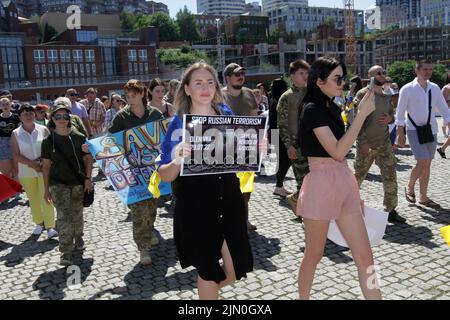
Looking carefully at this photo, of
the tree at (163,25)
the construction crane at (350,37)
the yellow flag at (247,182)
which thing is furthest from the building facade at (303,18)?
the yellow flag at (247,182)

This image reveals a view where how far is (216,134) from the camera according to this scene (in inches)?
124

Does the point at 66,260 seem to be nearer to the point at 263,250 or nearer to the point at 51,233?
the point at 51,233

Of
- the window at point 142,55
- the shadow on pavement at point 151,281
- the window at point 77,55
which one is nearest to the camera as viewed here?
the shadow on pavement at point 151,281

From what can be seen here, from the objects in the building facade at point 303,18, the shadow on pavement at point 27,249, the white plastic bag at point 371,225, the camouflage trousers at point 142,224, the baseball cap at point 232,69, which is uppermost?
the building facade at point 303,18

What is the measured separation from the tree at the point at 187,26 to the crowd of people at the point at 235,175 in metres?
128

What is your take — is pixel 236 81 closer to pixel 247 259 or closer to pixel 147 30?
pixel 247 259

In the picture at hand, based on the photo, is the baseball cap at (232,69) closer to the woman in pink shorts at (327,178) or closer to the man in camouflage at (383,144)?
the man in camouflage at (383,144)

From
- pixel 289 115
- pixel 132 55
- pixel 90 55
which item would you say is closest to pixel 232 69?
pixel 289 115

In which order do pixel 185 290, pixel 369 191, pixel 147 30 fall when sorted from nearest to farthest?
pixel 185 290
pixel 369 191
pixel 147 30

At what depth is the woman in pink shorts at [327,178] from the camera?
341 cm

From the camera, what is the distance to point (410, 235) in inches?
227

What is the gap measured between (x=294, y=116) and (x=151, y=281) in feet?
9.12
